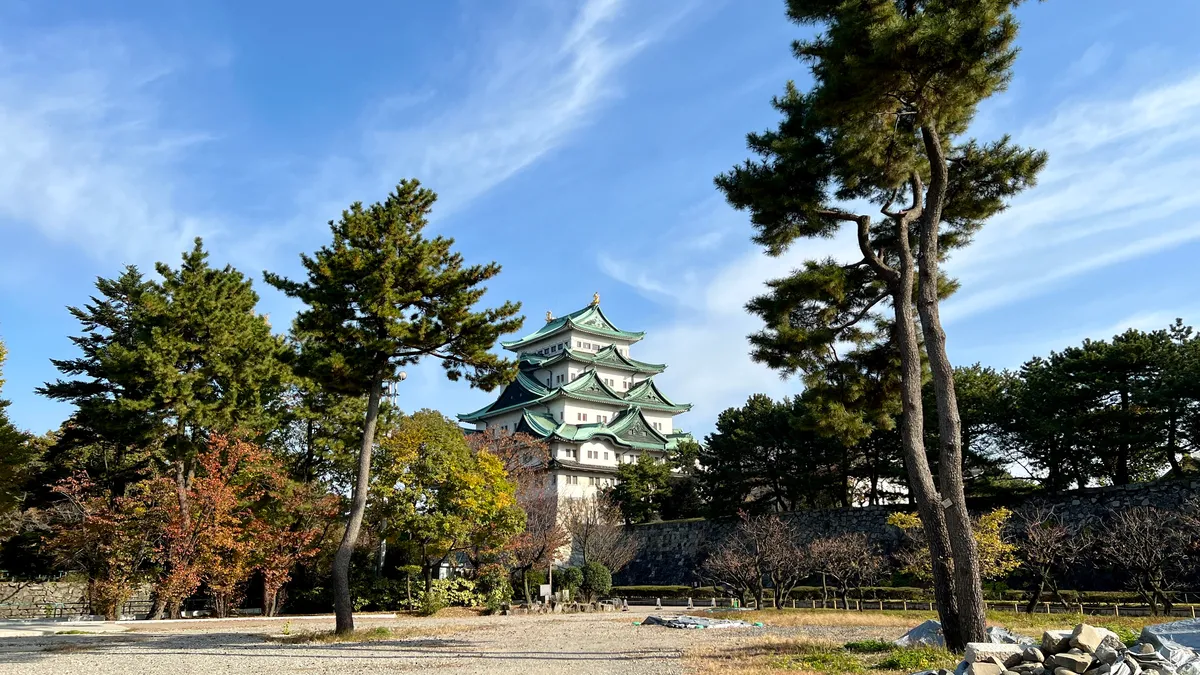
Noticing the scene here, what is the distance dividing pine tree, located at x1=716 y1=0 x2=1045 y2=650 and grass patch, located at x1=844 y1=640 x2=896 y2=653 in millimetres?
922

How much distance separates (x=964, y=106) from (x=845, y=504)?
23276 millimetres

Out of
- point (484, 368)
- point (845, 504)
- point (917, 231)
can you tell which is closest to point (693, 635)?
point (484, 368)

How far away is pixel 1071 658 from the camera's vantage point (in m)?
5.88

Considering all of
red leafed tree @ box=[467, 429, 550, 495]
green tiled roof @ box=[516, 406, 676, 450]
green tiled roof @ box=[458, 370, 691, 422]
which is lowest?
red leafed tree @ box=[467, 429, 550, 495]

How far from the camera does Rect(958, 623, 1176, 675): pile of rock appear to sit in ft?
18.8

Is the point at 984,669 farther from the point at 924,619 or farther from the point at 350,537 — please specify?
the point at 924,619

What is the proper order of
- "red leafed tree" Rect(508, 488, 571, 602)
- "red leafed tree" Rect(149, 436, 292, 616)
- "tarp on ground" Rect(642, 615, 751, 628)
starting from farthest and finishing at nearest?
"red leafed tree" Rect(508, 488, 571, 602) → "red leafed tree" Rect(149, 436, 292, 616) → "tarp on ground" Rect(642, 615, 751, 628)

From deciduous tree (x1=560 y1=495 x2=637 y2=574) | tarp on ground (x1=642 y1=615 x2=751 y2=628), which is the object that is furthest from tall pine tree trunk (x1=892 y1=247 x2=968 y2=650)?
deciduous tree (x1=560 y1=495 x2=637 y2=574)

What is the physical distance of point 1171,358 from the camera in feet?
70.5

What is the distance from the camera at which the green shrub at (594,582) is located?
86.9ft

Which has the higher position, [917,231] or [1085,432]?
[917,231]

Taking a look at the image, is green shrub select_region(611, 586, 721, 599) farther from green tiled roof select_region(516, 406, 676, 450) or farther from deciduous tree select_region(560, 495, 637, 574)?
green tiled roof select_region(516, 406, 676, 450)

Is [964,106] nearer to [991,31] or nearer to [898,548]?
[991,31]

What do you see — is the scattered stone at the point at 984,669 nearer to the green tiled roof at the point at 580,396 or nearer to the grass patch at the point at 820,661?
the grass patch at the point at 820,661
